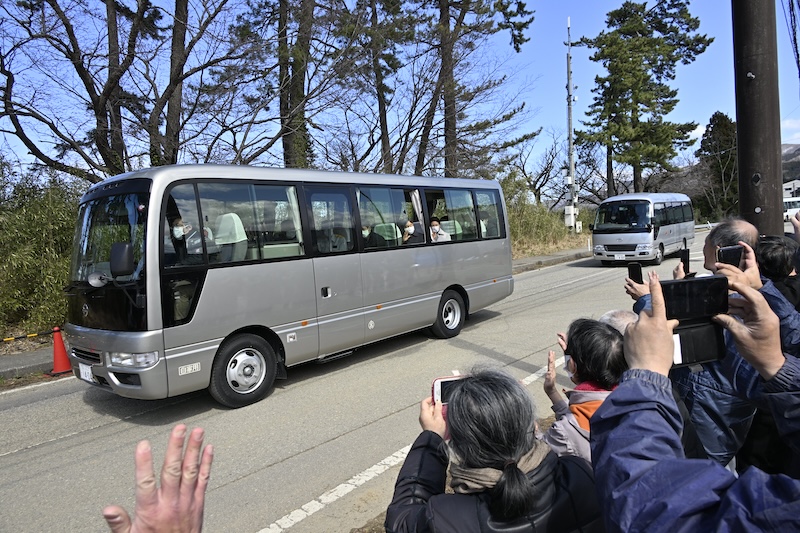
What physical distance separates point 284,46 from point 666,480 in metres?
13.9

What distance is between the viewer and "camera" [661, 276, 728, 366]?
1.49m

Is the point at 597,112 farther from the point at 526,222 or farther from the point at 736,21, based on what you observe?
the point at 736,21

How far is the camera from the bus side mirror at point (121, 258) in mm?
4691

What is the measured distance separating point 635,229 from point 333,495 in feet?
52.2

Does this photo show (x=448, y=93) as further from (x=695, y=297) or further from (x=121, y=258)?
(x=695, y=297)

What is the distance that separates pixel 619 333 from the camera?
2.09 meters

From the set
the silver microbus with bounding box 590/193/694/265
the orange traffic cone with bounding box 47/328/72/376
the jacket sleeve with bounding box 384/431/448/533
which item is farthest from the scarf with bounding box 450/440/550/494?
the silver microbus with bounding box 590/193/694/265

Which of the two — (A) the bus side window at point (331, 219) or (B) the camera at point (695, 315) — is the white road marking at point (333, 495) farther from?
(A) the bus side window at point (331, 219)

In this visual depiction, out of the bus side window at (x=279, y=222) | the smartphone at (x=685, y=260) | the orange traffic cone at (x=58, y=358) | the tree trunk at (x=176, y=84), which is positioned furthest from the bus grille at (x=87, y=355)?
the tree trunk at (x=176, y=84)

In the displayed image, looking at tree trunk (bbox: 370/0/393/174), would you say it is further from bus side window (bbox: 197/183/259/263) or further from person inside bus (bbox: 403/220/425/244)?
bus side window (bbox: 197/183/259/263)

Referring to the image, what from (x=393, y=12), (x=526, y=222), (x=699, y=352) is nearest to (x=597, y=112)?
(x=526, y=222)

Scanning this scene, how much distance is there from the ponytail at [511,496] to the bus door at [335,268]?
495 centimetres

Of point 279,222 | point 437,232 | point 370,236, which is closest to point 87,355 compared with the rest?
point 279,222

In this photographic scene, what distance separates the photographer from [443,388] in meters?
1.94
